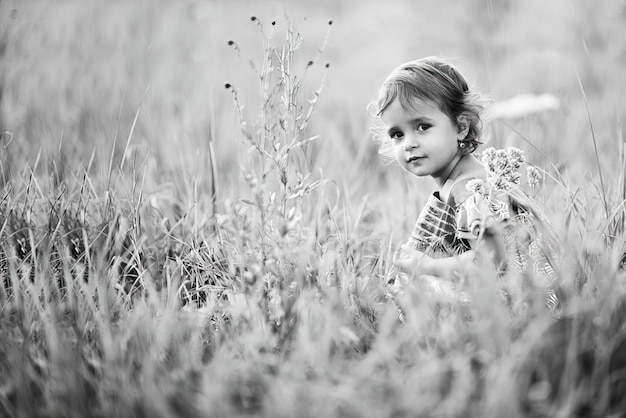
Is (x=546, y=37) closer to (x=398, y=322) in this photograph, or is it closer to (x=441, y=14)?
(x=441, y=14)

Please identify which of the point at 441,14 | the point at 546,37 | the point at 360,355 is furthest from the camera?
the point at 441,14

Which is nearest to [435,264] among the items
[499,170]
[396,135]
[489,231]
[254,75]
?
[489,231]

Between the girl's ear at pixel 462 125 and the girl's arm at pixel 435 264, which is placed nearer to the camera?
the girl's arm at pixel 435 264

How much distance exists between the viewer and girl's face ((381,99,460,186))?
185 cm

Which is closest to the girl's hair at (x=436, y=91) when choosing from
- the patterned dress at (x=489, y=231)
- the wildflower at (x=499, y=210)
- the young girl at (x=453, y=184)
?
the young girl at (x=453, y=184)

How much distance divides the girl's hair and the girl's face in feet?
0.07

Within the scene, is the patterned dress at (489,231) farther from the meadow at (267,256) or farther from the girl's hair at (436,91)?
the girl's hair at (436,91)

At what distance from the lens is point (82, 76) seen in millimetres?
3758

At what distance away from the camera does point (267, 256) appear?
1743 mm

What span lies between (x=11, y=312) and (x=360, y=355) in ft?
3.18

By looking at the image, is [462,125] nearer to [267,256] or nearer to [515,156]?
[515,156]

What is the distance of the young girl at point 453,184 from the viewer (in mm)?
1641

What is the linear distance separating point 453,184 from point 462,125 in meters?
0.22

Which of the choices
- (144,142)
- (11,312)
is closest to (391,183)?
(144,142)
